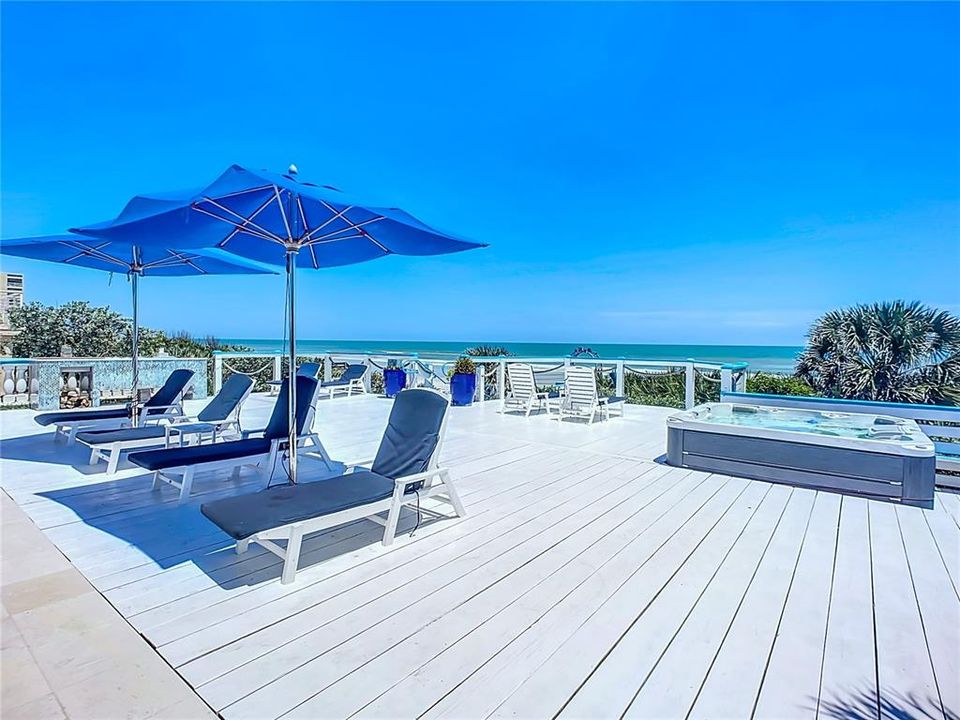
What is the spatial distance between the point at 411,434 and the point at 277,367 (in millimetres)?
8649

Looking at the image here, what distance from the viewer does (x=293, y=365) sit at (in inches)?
147

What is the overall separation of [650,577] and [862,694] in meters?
1.00

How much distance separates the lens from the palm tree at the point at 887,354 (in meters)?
8.40

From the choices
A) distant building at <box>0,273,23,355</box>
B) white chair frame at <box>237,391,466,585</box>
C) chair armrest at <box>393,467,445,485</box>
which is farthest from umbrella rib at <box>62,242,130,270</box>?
distant building at <box>0,273,23,355</box>

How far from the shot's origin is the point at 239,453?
4.12 m

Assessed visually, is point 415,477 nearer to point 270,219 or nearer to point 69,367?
point 270,219

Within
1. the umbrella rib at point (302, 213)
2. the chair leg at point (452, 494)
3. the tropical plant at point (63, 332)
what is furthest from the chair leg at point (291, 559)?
the tropical plant at point (63, 332)

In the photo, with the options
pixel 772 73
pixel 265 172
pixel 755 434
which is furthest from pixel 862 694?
pixel 772 73

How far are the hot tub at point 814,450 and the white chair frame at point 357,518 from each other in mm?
2589

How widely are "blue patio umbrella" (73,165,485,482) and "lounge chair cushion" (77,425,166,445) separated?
1995 mm

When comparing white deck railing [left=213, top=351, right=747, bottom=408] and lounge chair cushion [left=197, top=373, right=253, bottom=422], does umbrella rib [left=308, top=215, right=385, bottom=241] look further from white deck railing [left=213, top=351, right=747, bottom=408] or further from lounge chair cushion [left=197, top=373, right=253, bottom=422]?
white deck railing [left=213, top=351, right=747, bottom=408]

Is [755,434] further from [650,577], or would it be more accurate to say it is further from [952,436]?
[650,577]

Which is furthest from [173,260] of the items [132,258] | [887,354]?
[887,354]

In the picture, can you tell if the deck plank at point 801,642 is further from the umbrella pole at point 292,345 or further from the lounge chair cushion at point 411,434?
the umbrella pole at point 292,345
